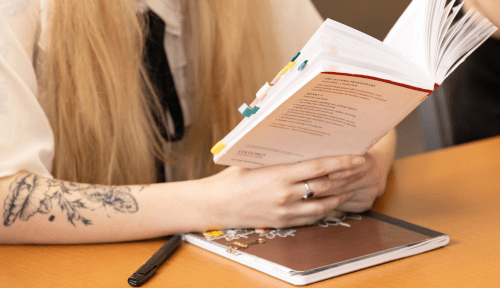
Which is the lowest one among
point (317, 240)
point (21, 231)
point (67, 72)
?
point (21, 231)

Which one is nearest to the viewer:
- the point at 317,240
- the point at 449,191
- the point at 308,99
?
the point at 308,99

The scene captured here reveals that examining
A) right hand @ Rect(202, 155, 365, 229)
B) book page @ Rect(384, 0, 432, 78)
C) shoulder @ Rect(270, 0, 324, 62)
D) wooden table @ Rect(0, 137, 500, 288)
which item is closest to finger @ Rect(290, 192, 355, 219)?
right hand @ Rect(202, 155, 365, 229)

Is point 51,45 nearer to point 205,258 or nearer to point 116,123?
point 116,123

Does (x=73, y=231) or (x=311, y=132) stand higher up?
(x=311, y=132)

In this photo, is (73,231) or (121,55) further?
(121,55)

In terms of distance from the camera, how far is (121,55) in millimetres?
854

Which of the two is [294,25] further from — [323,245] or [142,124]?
[323,245]

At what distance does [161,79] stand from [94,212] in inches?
15.1

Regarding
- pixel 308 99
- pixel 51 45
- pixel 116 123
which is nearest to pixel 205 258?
pixel 308 99

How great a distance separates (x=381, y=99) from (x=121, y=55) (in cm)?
53

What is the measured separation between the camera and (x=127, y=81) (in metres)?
0.87

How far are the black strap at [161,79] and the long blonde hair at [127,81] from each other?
30mm

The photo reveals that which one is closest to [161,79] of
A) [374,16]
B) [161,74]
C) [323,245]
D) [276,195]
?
[161,74]

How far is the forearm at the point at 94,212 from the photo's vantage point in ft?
2.20
